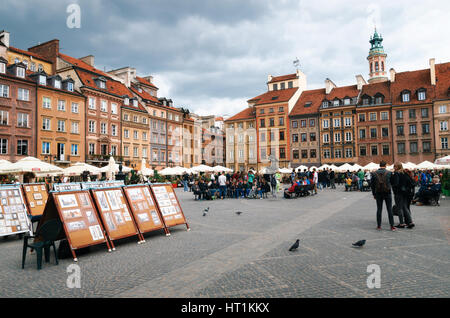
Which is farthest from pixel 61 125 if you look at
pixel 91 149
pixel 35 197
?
pixel 35 197

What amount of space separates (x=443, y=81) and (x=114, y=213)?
5594 cm

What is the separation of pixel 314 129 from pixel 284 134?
5676mm

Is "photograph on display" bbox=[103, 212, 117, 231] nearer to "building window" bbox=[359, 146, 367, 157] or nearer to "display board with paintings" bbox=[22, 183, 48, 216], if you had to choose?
"display board with paintings" bbox=[22, 183, 48, 216]

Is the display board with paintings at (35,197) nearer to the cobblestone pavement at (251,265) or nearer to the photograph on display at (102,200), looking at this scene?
the cobblestone pavement at (251,265)

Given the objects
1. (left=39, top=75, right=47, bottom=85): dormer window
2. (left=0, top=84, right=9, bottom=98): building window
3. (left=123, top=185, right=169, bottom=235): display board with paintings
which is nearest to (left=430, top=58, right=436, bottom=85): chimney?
(left=39, top=75, right=47, bottom=85): dormer window

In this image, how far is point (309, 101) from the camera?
60.6 m

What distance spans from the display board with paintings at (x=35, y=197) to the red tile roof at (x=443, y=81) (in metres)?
53.2

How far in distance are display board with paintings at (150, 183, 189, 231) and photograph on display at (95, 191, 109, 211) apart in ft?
5.66

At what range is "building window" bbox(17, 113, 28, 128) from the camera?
3544 centimetres

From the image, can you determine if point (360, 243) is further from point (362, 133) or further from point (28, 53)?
point (362, 133)

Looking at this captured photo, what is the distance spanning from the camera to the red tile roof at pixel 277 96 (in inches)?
2400

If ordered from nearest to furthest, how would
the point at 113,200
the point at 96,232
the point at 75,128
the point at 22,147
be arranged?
1. the point at 96,232
2. the point at 113,200
3. the point at 22,147
4. the point at 75,128
